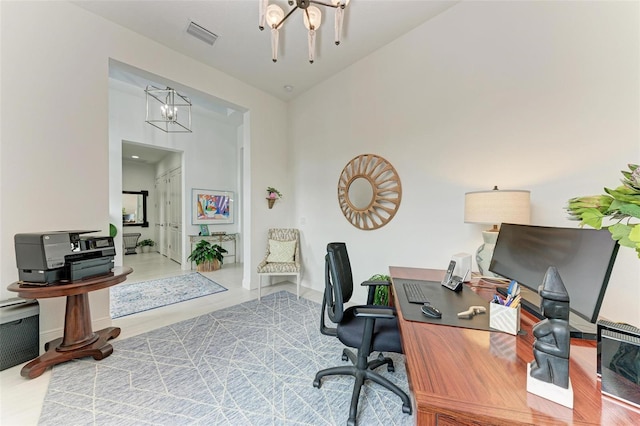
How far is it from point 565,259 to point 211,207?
573 cm

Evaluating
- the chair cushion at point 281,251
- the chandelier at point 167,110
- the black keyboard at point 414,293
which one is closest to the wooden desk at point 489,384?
the black keyboard at point 414,293

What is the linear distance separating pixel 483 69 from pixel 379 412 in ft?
9.63

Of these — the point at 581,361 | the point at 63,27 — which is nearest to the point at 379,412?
the point at 581,361

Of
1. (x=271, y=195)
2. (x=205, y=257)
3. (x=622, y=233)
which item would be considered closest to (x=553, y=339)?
(x=622, y=233)

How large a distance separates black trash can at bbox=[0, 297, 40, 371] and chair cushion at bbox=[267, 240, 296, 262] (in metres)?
2.39

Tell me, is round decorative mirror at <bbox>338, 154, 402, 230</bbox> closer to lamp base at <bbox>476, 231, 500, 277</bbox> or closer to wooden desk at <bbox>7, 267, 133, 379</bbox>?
lamp base at <bbox>476, 231, 500, 277</bbox>

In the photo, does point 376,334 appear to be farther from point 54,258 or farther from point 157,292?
point 157,292

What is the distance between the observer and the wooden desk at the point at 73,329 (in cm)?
172

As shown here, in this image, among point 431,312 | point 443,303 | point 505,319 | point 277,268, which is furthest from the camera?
point 277,268

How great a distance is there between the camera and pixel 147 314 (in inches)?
110

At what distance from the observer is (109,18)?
2.43m

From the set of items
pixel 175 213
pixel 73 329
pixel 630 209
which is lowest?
pixel 73 329

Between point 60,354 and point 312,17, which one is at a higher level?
point 312,17

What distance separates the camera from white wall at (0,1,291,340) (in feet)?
6.50
